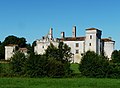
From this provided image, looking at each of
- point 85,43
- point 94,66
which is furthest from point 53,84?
point 85,43

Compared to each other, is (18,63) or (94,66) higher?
(18,63)

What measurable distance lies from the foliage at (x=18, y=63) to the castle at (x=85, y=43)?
4562 cm

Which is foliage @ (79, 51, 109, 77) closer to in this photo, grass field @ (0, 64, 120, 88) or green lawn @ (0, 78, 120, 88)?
grass field @ (0, 64, 120, 88)

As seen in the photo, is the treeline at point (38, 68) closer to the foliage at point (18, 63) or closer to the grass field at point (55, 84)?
the foliage at point (18, 63)

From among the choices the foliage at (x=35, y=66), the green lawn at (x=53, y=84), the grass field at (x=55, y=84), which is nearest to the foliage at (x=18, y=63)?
the foliage at (x=35, y=66)

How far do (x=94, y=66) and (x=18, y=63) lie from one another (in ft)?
33.9

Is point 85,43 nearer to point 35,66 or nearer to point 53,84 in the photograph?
point 35,66

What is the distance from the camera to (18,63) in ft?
Result: 160

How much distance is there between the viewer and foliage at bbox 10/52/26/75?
4766 centimetres

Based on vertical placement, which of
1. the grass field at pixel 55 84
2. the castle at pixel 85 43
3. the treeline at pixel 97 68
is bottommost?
the grass field at pixel 55 84

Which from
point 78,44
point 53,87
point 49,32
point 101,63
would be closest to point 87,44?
point 78,44

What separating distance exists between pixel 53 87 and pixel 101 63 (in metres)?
23.0

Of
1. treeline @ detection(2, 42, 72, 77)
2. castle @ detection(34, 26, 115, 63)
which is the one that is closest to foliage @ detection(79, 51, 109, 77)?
treeline @ detection(2, 42, 72, 77)

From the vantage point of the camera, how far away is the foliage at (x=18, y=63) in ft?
156
